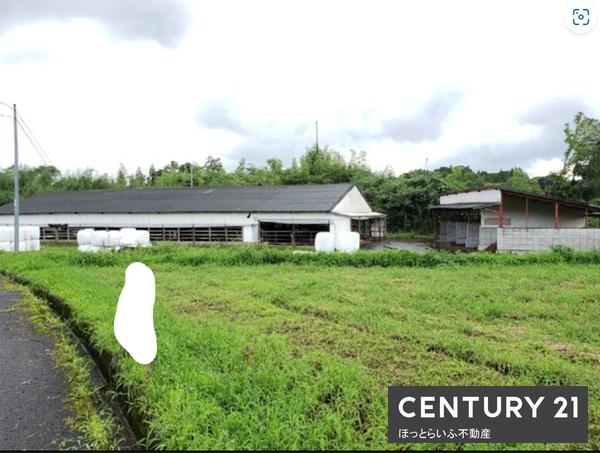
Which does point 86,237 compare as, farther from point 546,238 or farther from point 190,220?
point 546,238

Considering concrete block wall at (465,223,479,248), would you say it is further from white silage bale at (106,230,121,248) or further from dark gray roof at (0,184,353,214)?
white silage bale at (106,230,121,248)

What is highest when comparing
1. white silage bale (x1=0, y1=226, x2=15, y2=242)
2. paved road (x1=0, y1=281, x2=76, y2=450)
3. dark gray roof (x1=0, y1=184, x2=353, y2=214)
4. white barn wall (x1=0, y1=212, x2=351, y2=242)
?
dark gray roof (x1=0, y1=184, x2=353, y2=214)

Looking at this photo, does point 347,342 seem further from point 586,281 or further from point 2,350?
point 586,281

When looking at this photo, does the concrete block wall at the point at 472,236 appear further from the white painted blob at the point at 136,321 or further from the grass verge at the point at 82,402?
the white painted blob at the point at 136,321

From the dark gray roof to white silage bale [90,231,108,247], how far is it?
4704 millimetres

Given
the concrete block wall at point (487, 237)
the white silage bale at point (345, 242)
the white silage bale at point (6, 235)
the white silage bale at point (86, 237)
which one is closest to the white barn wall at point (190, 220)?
the white silage bale at point (345, 242)

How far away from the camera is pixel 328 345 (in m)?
3.95


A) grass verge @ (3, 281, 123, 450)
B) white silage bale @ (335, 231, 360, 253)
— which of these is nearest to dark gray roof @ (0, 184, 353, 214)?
white silage bale @ (335, 231, 360, 253)

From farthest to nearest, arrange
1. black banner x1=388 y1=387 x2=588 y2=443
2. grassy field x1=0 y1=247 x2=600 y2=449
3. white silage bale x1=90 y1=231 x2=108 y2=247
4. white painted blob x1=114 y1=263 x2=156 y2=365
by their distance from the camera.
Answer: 1. white silage bale x1=90 y1=231 x2=108 y2=247
2. white painted blob x1=114 y1=263 x2=156 y2=365
3. grassy field x1=0 y1=247 x2=600 y2=449
4. black banner x1=388 y1=387 x2=588 y2=443

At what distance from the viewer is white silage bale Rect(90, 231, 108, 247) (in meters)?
16.8

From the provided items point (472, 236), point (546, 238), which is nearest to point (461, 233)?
point (472, 236)

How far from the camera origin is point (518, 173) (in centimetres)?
3559

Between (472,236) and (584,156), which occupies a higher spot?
(584,156)

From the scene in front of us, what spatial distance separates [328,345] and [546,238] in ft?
40.7
